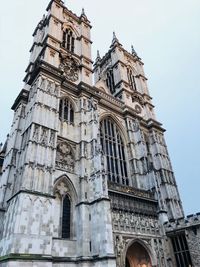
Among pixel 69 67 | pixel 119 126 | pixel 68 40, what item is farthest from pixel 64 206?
pixel 68 40

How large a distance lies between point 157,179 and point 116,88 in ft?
49.0

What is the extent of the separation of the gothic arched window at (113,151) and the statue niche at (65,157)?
4.56 m

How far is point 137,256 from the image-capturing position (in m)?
19.4

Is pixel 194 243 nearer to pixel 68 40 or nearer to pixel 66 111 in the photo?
pixel 66 111

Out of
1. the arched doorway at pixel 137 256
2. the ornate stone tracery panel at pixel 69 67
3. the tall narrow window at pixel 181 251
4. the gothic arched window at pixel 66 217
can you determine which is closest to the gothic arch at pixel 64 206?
the gothic arched window at pixel 66 217

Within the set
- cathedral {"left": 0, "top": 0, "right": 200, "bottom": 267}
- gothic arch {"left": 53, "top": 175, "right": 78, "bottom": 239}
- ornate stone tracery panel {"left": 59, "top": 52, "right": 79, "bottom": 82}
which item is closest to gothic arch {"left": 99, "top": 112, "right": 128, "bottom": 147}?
cathedral {"left": 0, "top": 0, "right": 200, "bottom": 267}

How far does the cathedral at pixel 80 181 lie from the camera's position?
1449cm

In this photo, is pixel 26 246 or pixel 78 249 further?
pixel 78 249

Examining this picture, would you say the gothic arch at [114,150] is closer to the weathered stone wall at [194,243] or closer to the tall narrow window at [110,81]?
the weathered stone wall at [194,243]

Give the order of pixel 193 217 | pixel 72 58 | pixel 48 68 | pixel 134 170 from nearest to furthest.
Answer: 1. pixel 193 217
2. pixel 48 68
3. pixel 134 170
4. pixel 72 58

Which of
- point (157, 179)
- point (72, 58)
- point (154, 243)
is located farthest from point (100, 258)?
point (72, 58)

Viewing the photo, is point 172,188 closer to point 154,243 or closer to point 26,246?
point 154,243

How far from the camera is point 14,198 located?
49.6 feet

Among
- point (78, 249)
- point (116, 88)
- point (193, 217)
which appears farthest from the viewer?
point (116, 88)
